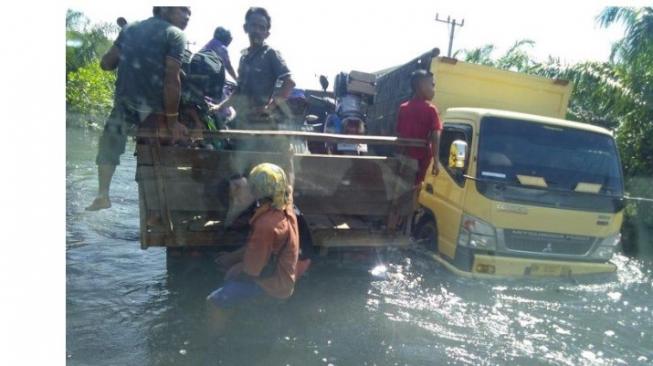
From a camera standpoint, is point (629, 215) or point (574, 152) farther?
point (629, 215)

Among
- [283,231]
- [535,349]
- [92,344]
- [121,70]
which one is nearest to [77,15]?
[121,70]

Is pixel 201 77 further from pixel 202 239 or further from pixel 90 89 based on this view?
pixel 90 89

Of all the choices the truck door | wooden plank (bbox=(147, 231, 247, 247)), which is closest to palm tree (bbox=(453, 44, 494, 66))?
the truck door

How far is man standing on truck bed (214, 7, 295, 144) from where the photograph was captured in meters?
4.18

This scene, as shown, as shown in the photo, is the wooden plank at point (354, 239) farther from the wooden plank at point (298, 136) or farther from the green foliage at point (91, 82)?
the green foliage at point (91, 82)

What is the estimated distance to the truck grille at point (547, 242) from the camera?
4.46m

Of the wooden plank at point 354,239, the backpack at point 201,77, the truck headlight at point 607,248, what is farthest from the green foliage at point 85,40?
the truck headlight at point 607,248

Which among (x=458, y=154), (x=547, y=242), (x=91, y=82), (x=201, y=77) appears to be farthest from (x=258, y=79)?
(x=91, y=82)

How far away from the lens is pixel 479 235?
14.4 ft

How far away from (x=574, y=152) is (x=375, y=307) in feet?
8.04

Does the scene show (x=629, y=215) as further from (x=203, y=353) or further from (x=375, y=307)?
(x=203, y=353)

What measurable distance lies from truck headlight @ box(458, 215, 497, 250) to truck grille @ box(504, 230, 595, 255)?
0.48 ft

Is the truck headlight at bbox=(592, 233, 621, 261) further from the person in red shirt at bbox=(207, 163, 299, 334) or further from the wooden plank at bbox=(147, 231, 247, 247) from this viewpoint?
the wooden plank at bbox=(147, 231, 247, 247)

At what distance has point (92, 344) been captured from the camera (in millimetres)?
3197
